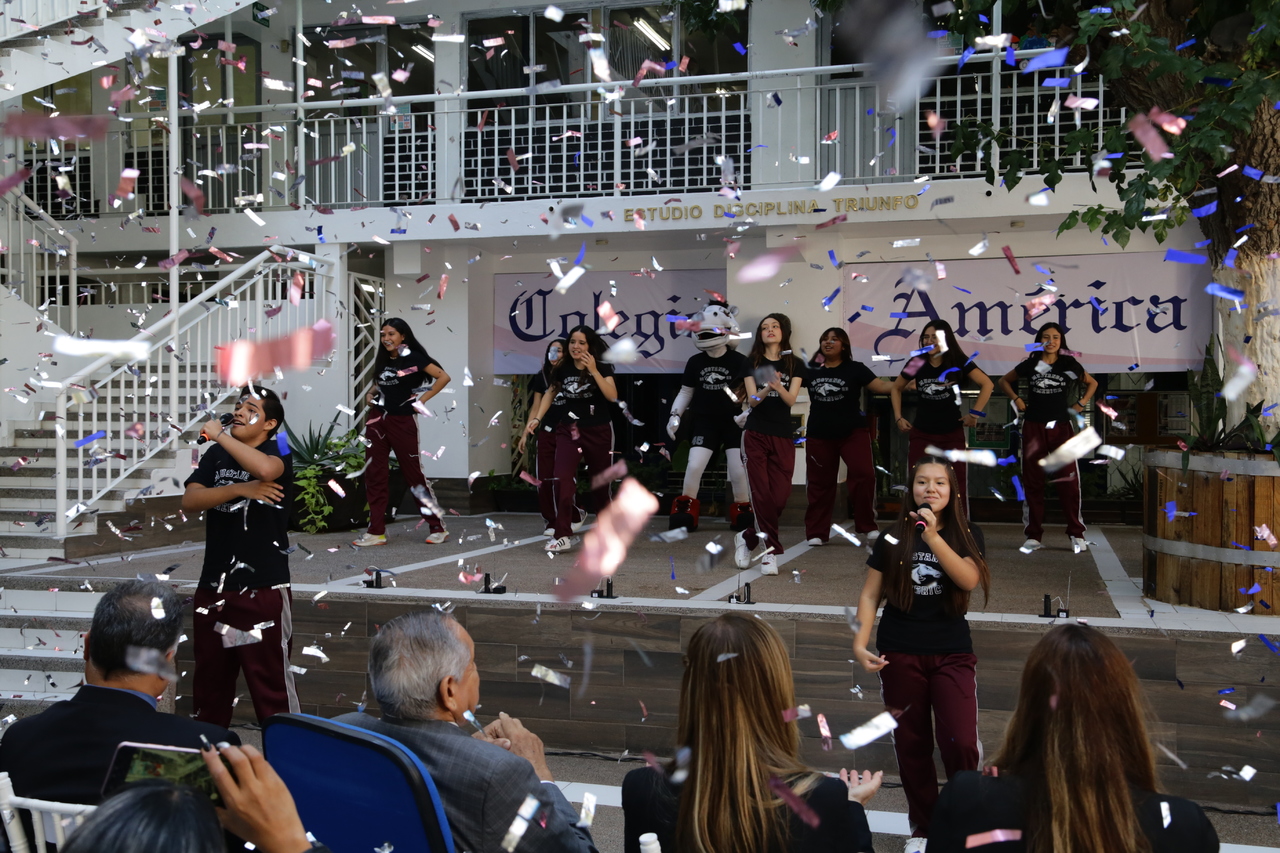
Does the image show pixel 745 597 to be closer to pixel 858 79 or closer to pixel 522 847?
pixel 522 847

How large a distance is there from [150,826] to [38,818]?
3.52 ft

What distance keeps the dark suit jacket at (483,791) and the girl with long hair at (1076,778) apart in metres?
0.74

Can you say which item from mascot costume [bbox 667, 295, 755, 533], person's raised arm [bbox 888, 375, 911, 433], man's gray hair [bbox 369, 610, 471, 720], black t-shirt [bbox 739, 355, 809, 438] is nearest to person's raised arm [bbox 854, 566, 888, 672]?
man's gray hair [bbox 369, 610, 471, 720]

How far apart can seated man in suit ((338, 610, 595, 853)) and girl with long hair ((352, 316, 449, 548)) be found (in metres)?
5.53

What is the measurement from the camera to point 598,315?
36.6ft

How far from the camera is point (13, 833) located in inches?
81.2

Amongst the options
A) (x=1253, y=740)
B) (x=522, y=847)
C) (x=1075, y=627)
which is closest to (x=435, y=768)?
(x=522, y=847)

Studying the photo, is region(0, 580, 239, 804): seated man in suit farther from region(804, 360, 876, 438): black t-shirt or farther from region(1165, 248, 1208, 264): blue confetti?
region(804, 360, 876, 438): black t-shirt

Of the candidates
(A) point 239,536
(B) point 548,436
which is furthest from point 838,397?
(A) point 239,536

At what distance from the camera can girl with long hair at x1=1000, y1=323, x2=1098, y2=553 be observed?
7.61 meters

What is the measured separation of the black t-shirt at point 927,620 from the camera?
3689 millimetres

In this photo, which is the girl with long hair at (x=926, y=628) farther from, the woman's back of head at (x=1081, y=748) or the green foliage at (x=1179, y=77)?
the green foliage at (x=1179, y=77)

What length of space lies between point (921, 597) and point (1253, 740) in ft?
5.91

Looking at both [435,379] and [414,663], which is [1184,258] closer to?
[435,379]
